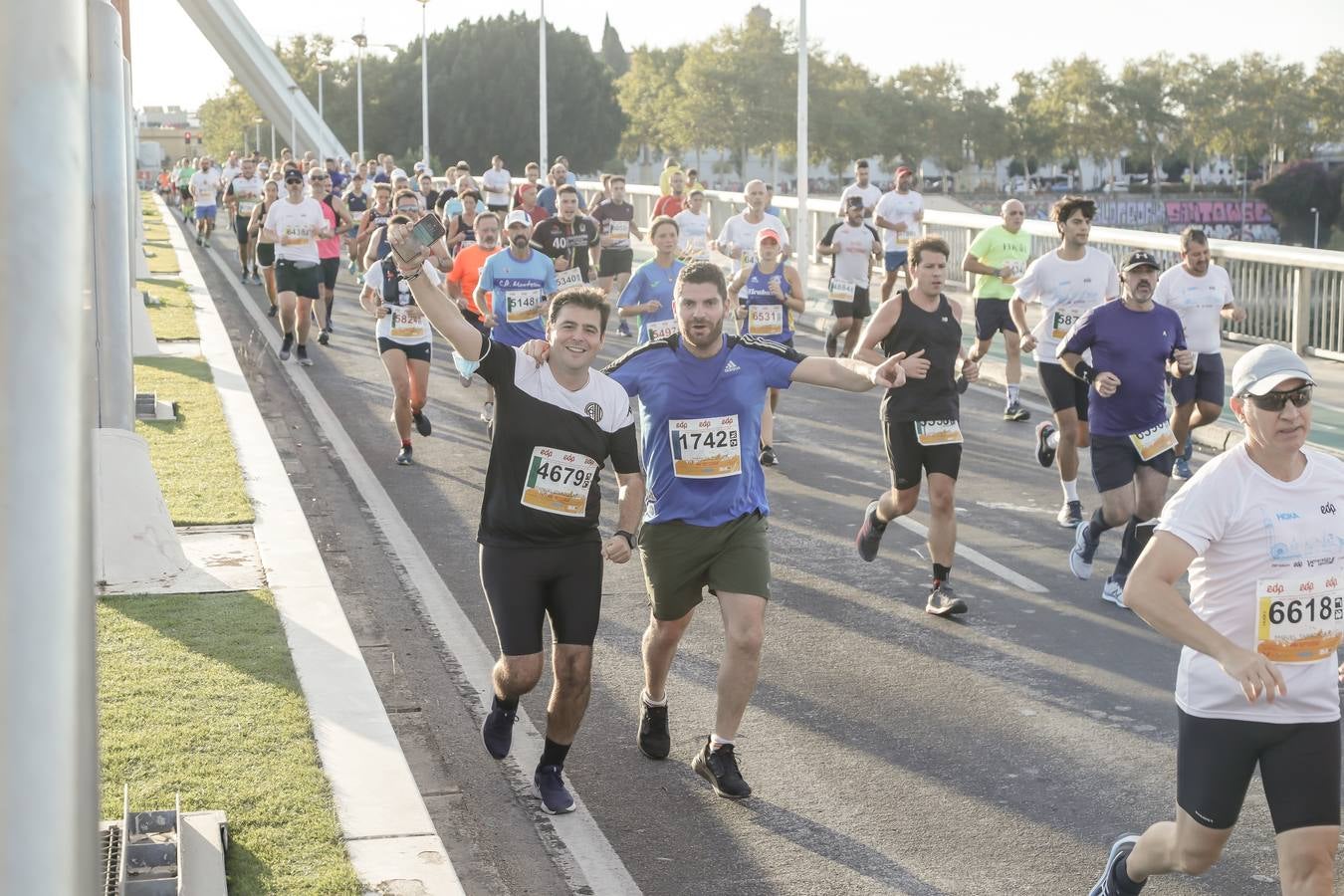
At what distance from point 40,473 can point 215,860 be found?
11.0ft

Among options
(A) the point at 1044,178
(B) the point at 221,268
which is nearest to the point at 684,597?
(B) the point at 221,268

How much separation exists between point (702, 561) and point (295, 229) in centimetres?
1360

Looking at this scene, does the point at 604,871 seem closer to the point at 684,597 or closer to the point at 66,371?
the point at 684,597

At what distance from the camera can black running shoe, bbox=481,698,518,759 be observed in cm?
677

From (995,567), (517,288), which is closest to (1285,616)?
(995,567)

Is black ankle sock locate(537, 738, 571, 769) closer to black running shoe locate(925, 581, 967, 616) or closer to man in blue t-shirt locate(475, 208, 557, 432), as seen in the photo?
black running shoe locate(925, 581, 967, 616)

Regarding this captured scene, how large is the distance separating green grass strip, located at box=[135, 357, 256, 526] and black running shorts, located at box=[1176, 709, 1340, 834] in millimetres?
7274

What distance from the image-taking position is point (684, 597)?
7.01 m

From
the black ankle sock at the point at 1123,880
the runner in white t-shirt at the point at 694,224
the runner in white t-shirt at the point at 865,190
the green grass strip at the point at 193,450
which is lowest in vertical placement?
the black ankle sock at the point at 1123,880

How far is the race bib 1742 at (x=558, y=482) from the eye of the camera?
6.47 metres

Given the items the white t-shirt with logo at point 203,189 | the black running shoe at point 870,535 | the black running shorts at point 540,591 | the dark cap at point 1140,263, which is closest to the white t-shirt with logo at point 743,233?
the black running shoe at point 870,535

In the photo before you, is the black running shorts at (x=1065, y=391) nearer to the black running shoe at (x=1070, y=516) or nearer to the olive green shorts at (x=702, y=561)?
the black running shoe at (x=1070, y=516)

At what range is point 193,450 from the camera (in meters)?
13.8

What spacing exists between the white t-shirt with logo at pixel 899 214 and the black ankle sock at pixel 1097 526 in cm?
1317
